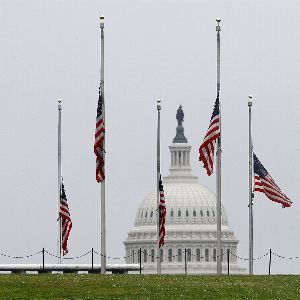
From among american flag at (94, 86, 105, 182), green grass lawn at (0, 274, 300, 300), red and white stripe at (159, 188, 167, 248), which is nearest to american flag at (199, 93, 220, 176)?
american flag at (94, 86, 105, 182)

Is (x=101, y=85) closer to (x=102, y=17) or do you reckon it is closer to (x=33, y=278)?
(x=102, y=17)

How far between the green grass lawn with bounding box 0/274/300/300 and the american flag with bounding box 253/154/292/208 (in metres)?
24.8

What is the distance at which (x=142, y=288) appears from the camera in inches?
2343

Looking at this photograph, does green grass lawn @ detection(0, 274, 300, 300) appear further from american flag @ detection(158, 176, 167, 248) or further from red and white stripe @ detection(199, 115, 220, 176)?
american flag @ detection(158, 176, 167, 248)

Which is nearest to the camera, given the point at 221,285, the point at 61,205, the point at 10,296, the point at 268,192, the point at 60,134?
the point at 10,296

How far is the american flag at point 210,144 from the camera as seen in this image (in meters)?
88.9

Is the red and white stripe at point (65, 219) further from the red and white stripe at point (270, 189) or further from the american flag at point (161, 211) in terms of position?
the red and white stripe at point (270, 189)

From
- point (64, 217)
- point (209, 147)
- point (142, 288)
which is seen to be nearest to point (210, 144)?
point (209, 147)

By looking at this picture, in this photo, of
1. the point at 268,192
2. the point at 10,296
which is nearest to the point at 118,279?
the point at 10,296

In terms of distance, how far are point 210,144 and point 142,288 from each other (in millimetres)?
30198

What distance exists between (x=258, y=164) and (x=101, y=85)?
35.6ft

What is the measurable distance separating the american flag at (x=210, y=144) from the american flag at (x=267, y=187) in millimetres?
4301

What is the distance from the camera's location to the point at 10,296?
55312mm

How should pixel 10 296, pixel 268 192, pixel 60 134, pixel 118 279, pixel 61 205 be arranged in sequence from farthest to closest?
pixel 60 134
pixel 61 205
pixel 268 192
pixel 118 279
pixel 10 296
